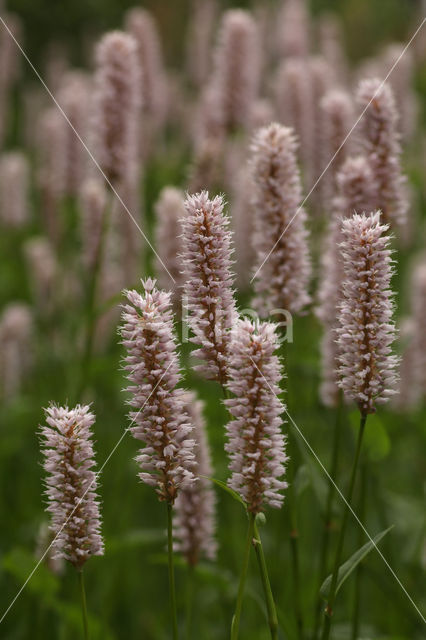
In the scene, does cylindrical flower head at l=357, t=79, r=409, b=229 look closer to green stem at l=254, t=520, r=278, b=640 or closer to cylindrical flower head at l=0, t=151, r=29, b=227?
green stem at l=254, t=520, r=278, b=640

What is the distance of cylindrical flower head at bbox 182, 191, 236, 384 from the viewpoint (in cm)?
174

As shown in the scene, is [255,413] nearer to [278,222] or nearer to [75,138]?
[278,222]

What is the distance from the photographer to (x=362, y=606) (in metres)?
4.20

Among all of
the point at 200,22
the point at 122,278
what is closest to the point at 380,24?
the point at 200,22

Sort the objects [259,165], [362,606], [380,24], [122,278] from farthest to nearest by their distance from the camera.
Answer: [380,24]
[122,278]
[362,606]
[259,165]

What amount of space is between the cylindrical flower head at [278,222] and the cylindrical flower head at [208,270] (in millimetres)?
725

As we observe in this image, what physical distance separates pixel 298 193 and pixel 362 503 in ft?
3.33

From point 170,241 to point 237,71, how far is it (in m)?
1.51

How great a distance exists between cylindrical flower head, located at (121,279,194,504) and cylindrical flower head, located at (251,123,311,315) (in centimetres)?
88

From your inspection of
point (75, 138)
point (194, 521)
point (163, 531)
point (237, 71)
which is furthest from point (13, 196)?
point (194, 521)

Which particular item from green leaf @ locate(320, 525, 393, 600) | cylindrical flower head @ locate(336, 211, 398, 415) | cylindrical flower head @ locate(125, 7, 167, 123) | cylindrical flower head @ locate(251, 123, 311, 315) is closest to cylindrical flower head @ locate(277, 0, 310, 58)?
cylindrical flower head @ locate(125, 7, 167, 123)

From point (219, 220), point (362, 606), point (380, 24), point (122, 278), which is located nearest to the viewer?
→ point (219, 220)

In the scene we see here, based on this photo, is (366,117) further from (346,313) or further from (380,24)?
(380,24)

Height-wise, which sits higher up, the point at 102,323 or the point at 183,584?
the point at 102,323
